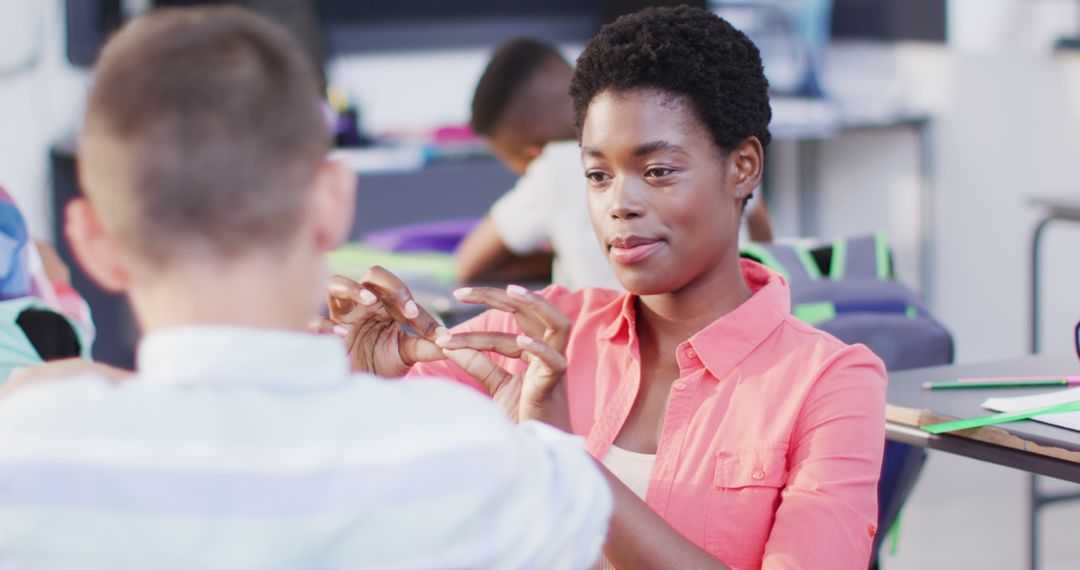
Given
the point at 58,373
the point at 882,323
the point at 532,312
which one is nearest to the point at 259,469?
the point at 58,373

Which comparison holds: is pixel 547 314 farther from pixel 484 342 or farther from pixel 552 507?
pixel 552 507

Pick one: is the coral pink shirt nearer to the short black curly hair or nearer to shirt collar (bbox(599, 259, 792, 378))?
shirt collar (bbox(599, 259, 792, 378))

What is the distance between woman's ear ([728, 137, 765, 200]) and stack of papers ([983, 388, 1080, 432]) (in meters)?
0.40

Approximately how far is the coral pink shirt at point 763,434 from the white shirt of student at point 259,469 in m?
0.52

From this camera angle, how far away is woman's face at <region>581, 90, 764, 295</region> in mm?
1456

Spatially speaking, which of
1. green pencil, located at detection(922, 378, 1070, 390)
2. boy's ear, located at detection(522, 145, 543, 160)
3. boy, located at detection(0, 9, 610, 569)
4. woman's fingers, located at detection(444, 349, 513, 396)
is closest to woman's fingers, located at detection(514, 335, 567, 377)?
woman's fingers, located at detection(444, 349, 513, 396)

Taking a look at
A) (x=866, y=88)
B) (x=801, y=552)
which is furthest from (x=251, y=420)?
(x=866, y=88)

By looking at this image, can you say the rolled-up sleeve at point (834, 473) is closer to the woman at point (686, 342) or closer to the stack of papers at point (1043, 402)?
the woman at point (686, 342)

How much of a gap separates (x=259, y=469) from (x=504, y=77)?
2.24 meters

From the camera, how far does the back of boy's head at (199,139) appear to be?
78 centimetres

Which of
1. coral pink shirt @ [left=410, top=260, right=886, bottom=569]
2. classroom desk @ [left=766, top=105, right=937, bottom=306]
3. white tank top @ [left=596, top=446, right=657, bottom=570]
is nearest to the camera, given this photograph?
coral pink shirt @ [left=410, top=260, right=886, bottom=569]

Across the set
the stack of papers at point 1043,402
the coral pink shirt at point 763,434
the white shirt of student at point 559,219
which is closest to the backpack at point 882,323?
the stack of papers at point 1043,402

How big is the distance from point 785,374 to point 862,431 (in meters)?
0.10

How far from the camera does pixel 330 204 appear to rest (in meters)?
0.85
